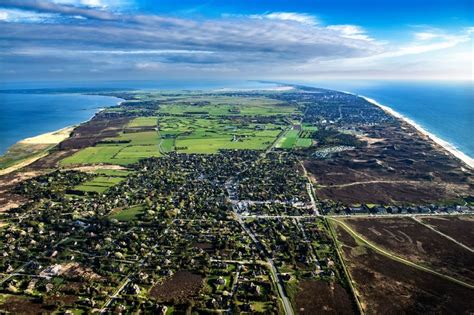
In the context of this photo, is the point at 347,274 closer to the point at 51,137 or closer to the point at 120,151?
the point at 120,151

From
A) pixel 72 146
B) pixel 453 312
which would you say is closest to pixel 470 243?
pixel 453 312

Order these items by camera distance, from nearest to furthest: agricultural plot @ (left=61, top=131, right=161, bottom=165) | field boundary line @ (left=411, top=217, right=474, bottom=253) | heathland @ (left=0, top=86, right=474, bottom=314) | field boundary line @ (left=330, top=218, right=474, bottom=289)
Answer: heathland @ (left=0, top=86, right=474, bottom=314)
field boundary line @ (left=330, top=218, right=474, bottom=289)
field boundary line @ (left=411, top=217, right=474, bottom=253)
agricultural plot @ (left=61, top=131, right=161, bottom=165)

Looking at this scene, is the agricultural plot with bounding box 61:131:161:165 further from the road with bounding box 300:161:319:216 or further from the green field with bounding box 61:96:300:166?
the road with bounding box 300:161:319:216

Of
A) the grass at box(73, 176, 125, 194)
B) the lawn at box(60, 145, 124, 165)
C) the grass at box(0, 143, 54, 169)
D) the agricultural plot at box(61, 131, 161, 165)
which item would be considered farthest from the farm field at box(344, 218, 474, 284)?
the grass at box(0, 143, 54, 169)

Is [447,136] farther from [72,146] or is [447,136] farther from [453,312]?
[72,146]

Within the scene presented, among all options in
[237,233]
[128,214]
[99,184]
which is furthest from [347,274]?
[99,184]

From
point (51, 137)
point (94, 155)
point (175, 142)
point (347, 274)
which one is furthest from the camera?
point (51, 137)
